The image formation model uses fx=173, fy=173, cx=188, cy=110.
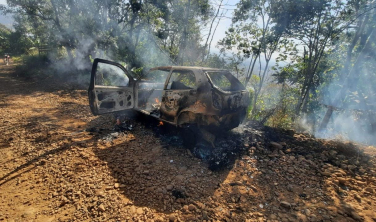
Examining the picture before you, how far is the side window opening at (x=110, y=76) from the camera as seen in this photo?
9.25 metres

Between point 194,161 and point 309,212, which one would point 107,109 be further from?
point 309,212

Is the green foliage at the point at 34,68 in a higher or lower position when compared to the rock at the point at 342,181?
higher

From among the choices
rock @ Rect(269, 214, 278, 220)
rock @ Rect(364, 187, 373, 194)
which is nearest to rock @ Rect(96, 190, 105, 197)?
rock @ Rect(269, 214, 278, 220)

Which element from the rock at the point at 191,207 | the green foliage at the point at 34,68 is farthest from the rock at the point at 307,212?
the green foliage at the point at 34,68

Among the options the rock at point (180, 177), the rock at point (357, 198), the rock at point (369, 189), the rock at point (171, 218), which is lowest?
the rock at point (180, 177)

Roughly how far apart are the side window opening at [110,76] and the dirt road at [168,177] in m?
4.94

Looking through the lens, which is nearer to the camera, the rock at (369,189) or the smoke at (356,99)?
the rock at (369,189)

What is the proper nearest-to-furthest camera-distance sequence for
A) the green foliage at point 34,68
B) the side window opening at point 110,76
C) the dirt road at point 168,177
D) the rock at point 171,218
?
the rock at point 171,218 < the dirt road at point 168,177 < the side window opening at point 110,76 < the green foliage at point 34,68


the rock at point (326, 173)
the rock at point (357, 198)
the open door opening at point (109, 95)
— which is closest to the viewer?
the rock at point (357, 198)

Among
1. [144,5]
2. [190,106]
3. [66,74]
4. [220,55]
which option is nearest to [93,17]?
[144,5]

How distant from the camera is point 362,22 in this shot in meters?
7.00

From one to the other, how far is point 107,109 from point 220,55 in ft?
28.7

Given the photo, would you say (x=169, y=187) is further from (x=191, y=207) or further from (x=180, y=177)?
(x=191, y=207)

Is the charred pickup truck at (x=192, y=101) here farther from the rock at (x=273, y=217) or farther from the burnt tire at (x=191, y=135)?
the rock at (x=273, y=217)
